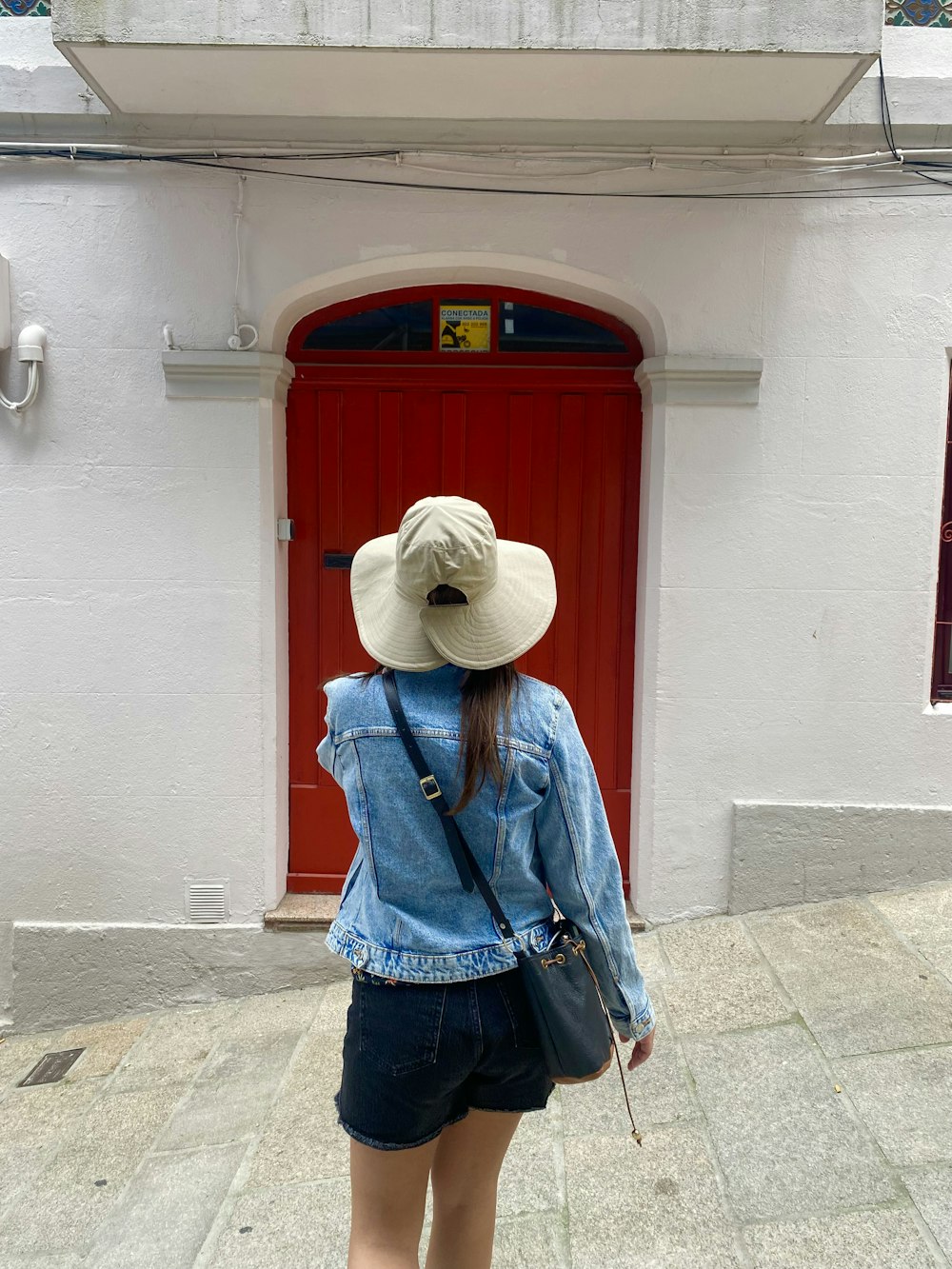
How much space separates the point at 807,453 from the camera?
173 inches

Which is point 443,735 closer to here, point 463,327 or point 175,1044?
point 175,1044

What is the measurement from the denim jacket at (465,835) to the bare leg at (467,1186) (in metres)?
0.34

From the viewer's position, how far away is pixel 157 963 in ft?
15.2

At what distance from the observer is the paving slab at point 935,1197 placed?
2631 mm

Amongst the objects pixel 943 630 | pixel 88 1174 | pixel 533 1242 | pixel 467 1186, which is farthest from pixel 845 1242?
pixel 943 630

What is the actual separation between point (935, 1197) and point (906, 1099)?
474 mm

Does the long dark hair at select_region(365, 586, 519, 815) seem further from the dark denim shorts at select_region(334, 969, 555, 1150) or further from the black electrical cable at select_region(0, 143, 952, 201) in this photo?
the black electrical cable at select_region(0, 143, 952, 201)

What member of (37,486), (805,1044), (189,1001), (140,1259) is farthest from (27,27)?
(805,1044)

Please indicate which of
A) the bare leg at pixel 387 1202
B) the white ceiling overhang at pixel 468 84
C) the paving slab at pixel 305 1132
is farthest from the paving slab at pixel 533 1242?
the white ceiling overhang at pixel 468 84

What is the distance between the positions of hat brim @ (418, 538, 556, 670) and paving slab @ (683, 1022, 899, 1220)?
6.38 feet

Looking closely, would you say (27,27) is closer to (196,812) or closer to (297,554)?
(297,554)

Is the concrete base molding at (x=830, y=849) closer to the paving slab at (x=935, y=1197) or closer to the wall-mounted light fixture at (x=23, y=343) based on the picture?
the paving slab at (x=935, y=1197)

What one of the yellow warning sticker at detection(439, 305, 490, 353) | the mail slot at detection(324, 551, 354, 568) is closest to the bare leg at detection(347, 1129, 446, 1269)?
the mail slot at detection(324, 551, 354, 568)

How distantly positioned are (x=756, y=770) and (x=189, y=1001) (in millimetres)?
2825
